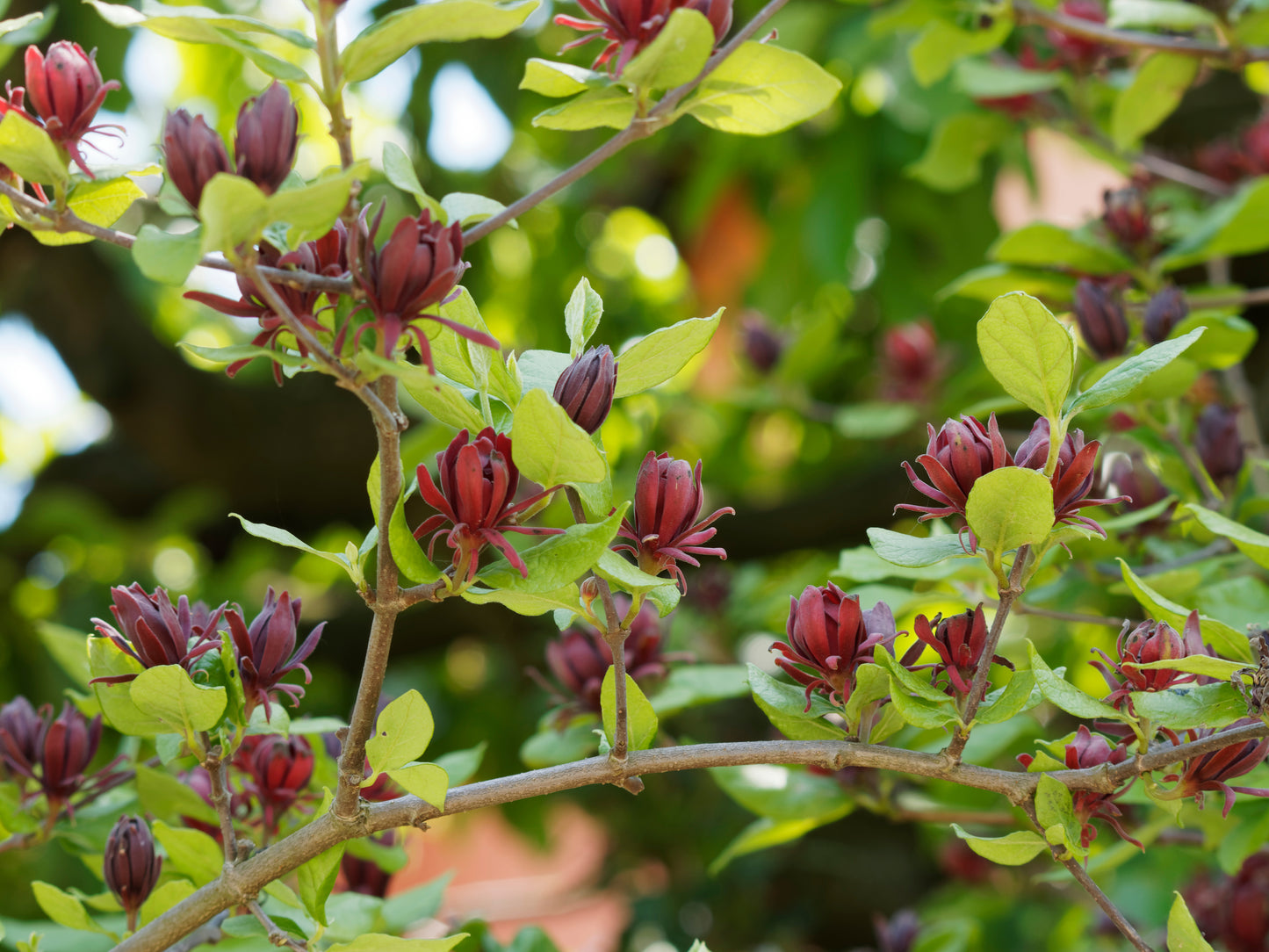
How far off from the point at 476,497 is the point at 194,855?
29 centimetres

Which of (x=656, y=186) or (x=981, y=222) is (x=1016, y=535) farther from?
(x=656, y=186)

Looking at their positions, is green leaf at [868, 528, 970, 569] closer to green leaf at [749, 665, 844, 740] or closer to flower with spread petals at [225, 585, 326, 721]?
green leaf at [749, 665, 844, 740]

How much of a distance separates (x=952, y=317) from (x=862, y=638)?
3.73 ft

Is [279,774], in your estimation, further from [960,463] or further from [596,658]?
[960,463]

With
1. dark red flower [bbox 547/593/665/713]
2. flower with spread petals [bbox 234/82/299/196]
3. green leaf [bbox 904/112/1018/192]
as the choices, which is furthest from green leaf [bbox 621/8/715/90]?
green leaf [bbox 904/112/1018/192]

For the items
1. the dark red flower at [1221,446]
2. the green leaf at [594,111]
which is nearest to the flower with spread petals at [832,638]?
the green leaf at [594,111]

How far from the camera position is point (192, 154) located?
34cm

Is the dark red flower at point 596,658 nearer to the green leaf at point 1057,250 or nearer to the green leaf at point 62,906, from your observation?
the green leaf at point 62,906

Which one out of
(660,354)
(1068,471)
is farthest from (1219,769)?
(660,354)

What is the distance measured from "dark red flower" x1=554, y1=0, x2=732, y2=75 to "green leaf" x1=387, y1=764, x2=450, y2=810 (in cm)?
27

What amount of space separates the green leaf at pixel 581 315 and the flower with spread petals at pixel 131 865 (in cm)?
32

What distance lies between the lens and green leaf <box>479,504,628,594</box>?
0.37 metres

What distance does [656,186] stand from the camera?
7.47 feet

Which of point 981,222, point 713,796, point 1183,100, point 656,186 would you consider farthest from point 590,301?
point 656,186
